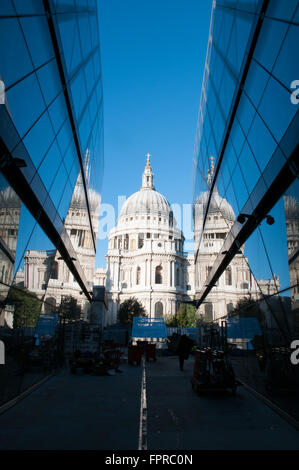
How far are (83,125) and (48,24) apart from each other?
268 inches

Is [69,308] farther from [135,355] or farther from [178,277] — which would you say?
[178,277]

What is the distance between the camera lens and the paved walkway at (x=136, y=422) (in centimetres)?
533

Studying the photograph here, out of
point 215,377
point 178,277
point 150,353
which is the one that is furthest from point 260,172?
point 178,277

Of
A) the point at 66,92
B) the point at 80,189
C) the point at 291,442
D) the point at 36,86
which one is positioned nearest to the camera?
the point at 291,442

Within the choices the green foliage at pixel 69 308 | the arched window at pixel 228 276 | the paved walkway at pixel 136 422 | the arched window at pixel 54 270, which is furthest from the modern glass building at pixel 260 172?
the green foliage at pixel 69 308

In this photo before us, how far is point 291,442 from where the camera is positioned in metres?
5.39

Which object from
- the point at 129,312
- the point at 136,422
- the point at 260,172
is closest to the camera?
the point at 136,422

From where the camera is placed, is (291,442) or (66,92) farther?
(66,92)

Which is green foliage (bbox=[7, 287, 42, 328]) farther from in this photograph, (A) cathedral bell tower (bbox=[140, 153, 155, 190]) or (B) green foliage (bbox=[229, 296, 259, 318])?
(A) cathedral bell tower (bbox=[140, 153, 155, 190])

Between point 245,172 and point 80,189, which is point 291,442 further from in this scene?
point 80,189

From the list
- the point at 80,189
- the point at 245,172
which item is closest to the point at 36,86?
the point at 245,172

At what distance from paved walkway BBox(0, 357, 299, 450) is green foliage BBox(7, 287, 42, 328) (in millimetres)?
1894

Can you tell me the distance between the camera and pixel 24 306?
359 inches

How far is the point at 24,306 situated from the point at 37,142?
4198 mm
